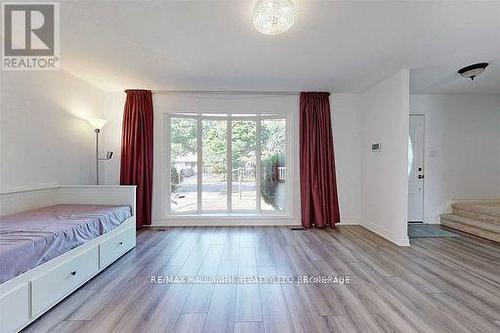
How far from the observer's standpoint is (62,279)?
6.89 ft

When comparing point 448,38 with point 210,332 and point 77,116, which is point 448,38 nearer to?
point 210,332

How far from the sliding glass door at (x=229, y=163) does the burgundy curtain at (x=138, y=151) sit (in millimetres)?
455

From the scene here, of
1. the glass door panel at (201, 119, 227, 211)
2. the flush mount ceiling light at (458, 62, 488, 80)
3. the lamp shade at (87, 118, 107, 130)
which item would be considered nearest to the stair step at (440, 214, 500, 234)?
the flush mount ceiling light at (458, 62, 488, 80)

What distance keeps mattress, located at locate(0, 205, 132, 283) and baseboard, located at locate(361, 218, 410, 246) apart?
365 centimetres

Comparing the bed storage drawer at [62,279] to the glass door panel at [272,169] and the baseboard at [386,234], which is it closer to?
the glass door panel at [272,169]

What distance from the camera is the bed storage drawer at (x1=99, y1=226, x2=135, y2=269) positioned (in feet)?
8.90

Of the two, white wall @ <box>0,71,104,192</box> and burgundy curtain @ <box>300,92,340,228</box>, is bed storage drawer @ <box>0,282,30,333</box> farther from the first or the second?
burgundy curtain @ <box>300,92,340,228</box>

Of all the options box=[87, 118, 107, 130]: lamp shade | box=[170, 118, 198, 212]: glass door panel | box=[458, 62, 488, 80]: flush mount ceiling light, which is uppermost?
box=[458, 62, 488, 80]: flush mount ceiling light

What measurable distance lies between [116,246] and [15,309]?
1323 millimetres

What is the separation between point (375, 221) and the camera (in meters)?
4.22

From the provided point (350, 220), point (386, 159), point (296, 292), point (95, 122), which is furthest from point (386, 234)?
point (95, 122)

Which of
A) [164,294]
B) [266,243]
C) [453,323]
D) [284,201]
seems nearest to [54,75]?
[164,294]

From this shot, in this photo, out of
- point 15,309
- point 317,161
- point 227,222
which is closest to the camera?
point 15,309

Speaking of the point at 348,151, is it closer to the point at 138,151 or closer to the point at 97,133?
the point at 138,151
